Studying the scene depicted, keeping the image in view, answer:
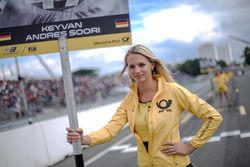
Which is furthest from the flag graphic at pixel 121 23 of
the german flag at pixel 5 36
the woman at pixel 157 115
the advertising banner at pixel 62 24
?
the woman at pixel 157 115

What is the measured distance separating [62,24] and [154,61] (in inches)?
56.7

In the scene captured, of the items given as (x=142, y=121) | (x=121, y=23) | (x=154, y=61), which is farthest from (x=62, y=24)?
(x=142, y=121)

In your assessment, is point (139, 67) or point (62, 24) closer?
point (139, 67)

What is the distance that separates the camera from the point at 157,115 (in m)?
3.64

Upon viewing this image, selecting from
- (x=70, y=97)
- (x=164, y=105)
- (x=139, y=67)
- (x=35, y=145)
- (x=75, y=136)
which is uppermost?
(x=139, y=67)

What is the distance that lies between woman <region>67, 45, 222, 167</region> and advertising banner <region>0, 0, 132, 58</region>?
1.27 meters

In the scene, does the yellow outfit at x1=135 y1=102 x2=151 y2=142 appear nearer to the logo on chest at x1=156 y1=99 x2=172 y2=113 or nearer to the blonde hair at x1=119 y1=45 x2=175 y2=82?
the logo on chest at x1=156 y1=99 x2=172 y2=113

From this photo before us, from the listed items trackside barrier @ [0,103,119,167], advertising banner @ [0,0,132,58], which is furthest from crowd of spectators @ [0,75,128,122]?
trackside barrier @ [0,103,119,167]

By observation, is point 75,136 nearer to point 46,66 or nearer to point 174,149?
point 174,149

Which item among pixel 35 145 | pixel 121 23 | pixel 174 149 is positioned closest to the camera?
pixel 174 149

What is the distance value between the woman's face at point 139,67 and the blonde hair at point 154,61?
0.09ft

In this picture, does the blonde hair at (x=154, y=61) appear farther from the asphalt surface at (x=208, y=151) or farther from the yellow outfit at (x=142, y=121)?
the asphalt surface at (x=208, y=151)

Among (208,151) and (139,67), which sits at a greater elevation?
(139,67)

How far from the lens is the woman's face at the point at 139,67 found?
12.1 feet
